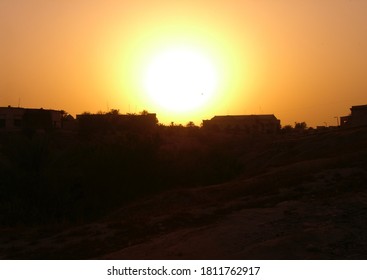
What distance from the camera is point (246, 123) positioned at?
11156cm

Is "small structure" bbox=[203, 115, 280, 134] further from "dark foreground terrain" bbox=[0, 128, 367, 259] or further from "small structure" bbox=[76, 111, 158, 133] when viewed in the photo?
"dark foreground terrain" bbox=[0, 128, 367, 259]

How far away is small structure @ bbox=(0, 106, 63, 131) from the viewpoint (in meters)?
77.4

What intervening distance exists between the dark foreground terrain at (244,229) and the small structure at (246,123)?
87183mm

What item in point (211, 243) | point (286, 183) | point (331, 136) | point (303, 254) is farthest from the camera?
point (331, 136)

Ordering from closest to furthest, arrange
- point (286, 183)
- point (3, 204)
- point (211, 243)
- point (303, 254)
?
point (303, 254) < point (211, 243) < point (286, 183) < point (3, 204)

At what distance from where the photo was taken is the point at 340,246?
415 inches

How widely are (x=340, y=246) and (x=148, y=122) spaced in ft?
249

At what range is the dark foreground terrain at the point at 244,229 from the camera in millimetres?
10945

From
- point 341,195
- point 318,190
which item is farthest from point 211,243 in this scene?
point 318,190

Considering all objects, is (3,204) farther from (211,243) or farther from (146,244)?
(211,243)

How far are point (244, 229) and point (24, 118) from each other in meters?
70.8

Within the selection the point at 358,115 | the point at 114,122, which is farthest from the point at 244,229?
the point at 114,122

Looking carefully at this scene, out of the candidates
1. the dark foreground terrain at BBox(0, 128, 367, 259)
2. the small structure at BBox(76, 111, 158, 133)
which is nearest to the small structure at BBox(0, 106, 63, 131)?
the small structure at BBox(76, 111, 158, 133)

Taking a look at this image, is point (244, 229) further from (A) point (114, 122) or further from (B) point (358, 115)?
(A) point (114, 122)
